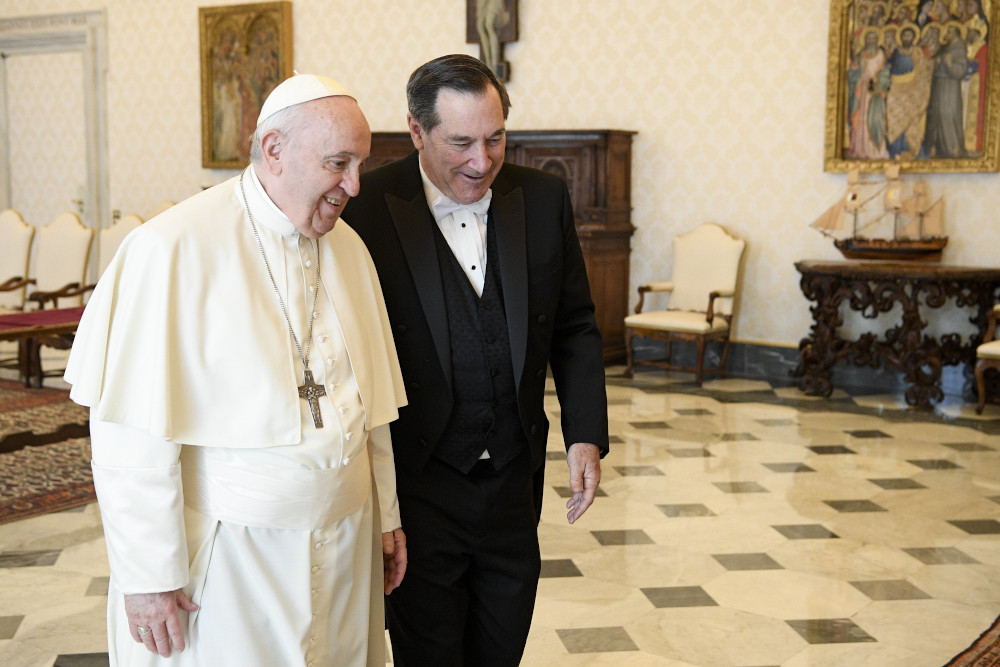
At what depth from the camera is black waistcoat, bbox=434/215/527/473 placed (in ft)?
7.84

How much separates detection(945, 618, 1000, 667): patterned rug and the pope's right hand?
2735 mm

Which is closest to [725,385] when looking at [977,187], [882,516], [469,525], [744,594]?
[977,187]

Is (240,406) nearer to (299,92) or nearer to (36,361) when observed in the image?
(299,92)

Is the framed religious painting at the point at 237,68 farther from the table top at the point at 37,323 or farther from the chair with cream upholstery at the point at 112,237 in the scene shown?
the table top at the point at 37,323

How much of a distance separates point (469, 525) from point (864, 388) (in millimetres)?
6829

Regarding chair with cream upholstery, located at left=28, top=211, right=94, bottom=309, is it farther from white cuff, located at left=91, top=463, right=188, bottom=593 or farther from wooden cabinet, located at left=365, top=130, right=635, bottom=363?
white cuff, located at left=91, top=463, right=188, bottom=593

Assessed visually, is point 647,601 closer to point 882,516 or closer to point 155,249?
point 882,516

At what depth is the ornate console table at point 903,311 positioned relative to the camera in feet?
25.4

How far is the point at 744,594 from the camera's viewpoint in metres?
4.25

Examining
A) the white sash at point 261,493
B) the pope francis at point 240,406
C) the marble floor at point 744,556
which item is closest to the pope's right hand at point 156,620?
the pope francis at point 240,406

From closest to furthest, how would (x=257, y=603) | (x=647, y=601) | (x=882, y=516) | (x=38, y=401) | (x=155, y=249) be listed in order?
(x=155, y=249) → (x=257, y=603) → (x=647, y=601) → (x=882, y=516) → (x=38, y=401)

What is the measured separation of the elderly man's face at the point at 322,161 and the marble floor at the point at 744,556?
85.2 inches

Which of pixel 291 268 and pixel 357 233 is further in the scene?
pixel 357 233

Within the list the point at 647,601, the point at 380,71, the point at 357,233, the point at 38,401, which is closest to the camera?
the point at 357,233
